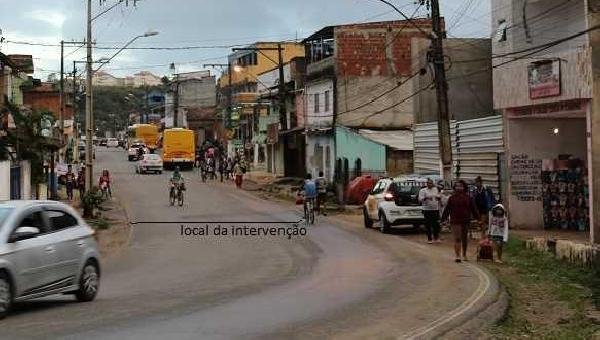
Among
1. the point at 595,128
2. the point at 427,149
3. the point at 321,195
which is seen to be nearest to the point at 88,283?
the point at 595,128

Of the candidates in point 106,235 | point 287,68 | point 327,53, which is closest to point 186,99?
point 287,68

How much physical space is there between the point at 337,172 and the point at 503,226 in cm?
2789

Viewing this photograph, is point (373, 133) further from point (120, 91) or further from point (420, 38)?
point (120, 91)

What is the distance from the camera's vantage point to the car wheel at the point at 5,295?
10.6m

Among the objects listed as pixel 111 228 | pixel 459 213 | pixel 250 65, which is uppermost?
pixel 250 65

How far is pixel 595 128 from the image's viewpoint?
21750 millimetres

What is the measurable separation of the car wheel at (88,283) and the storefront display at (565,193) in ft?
56.8

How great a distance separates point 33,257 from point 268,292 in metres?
4.20

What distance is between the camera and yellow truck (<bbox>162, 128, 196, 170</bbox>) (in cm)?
7081

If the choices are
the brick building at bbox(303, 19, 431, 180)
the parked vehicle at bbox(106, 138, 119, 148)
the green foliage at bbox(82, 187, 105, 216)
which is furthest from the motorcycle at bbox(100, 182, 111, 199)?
the parked vehicle at bbox(106, 138, 119, 148)

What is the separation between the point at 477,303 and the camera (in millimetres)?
12555

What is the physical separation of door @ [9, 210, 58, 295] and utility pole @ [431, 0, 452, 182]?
17457mm

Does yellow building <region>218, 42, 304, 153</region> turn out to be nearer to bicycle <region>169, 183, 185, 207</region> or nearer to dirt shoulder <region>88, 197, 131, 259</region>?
bicycle <region>169, 183, 185, 207</region>

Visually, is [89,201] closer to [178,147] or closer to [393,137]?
[393,137]
